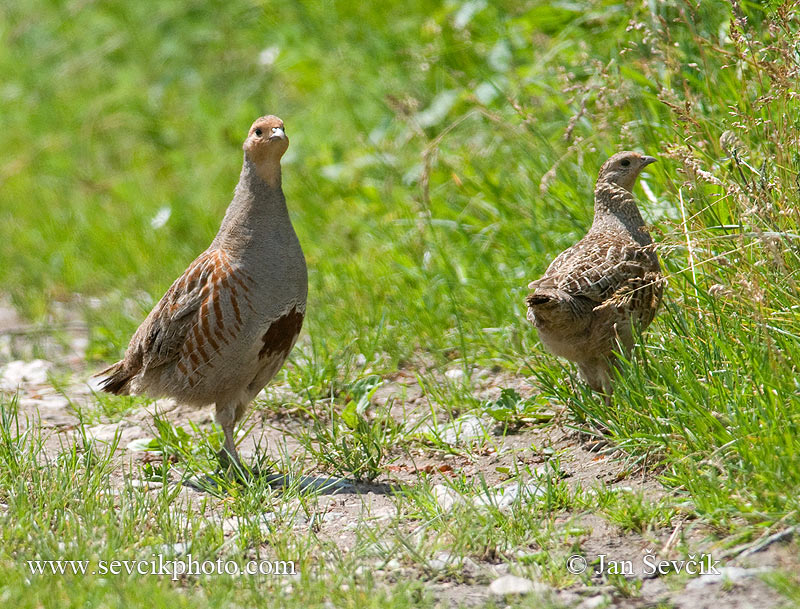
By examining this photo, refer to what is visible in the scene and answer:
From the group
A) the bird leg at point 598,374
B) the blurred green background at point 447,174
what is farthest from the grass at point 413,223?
the bird leg at point 598,374

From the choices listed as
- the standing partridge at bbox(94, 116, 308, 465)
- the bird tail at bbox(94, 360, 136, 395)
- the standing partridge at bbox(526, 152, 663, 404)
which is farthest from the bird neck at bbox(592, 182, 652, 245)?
the bird tail at bbox(94, 360, 136, 395)

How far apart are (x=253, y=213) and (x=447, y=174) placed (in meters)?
2.57

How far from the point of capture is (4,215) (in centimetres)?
845

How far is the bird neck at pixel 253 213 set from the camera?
4.25 metres

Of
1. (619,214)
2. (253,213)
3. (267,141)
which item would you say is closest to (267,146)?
(267,141)

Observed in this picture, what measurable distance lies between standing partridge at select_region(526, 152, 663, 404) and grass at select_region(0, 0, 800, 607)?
13 centimetres

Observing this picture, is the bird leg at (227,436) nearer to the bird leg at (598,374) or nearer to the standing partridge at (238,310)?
the standing partridge at (238,310)

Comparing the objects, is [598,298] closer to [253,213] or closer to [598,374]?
[598,374]

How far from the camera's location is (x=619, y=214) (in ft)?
14.7

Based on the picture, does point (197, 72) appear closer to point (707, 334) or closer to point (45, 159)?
point (45, 159)

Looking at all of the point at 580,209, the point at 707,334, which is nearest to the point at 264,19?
the point at 580,209

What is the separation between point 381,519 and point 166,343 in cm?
131

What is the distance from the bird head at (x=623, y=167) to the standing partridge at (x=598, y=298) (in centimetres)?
11

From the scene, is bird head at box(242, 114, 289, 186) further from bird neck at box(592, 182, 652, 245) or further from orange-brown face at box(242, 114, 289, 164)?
bird neck at box(592, 182, 652, 245)
